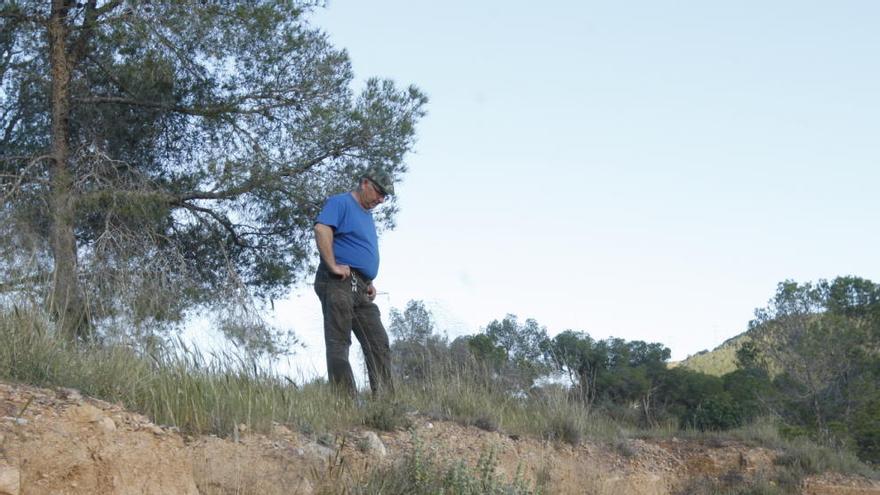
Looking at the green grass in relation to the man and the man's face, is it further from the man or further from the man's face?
the man's face

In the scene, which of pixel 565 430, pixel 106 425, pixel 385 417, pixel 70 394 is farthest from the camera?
pixel 565 430

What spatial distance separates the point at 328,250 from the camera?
7.50 metres

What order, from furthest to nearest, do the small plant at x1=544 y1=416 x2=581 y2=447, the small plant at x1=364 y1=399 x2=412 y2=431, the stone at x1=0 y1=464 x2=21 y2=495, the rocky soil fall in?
1. the small plant at x1=544 y1=416 x2=581 y2=447
2. the small plant at x1=364 y1=399 x2=412 y2=431
3. the rocky soil
4. the stone at x1=0 y1=464 x2=21 y2=495

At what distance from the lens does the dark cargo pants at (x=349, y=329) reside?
7.44m

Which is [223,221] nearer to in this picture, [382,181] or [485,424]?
[382,181]

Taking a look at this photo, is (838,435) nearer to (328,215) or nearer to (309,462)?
(328,215)

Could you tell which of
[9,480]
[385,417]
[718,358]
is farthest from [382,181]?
[718,358]

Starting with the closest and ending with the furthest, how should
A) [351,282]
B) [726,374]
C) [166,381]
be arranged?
[166,381] < [351,282] < [726,374]

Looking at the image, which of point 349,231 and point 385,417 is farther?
point 349,231

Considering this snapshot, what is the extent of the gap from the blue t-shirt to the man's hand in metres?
0.19

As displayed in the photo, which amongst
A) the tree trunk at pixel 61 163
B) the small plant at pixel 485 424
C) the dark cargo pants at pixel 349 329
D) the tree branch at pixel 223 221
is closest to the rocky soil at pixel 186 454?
the small plant at pixel 485 424

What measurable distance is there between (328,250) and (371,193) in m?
0.65

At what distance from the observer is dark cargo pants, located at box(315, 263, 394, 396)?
7.44 meters

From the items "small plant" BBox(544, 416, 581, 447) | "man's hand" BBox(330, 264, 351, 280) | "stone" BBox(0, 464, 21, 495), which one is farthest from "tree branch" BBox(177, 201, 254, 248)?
"stone" BBox(0, 464, 21, 495)
